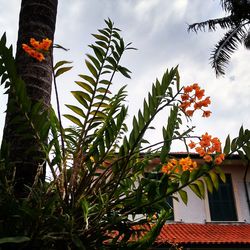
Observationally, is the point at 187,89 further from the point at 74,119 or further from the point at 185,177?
the point at 74,119

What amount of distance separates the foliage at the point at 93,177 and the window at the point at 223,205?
418 inches

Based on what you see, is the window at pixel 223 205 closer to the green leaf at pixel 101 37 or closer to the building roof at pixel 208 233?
the building roof at pixel 208 233

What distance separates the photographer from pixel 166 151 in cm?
194

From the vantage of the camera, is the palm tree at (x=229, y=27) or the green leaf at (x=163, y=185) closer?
the green leaf at (x=163, y=185)

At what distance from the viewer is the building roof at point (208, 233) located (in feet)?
31.3

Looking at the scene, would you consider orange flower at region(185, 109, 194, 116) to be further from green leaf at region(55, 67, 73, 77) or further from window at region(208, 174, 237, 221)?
window at region(208, 174, 237, 221)

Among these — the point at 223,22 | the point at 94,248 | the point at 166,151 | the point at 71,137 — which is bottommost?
the point at 94,248

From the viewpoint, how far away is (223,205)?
12.3 m

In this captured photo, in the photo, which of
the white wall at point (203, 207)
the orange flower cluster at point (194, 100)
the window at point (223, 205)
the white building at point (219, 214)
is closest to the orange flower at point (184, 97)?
the orange flower cluster at point (194, 100)

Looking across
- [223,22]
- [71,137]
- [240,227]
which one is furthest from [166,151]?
[223,22]

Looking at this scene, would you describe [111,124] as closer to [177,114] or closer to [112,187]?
[112,187]

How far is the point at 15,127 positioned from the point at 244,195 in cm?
1191

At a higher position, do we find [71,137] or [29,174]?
[71,137]

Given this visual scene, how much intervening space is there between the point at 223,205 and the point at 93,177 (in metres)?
11.2
